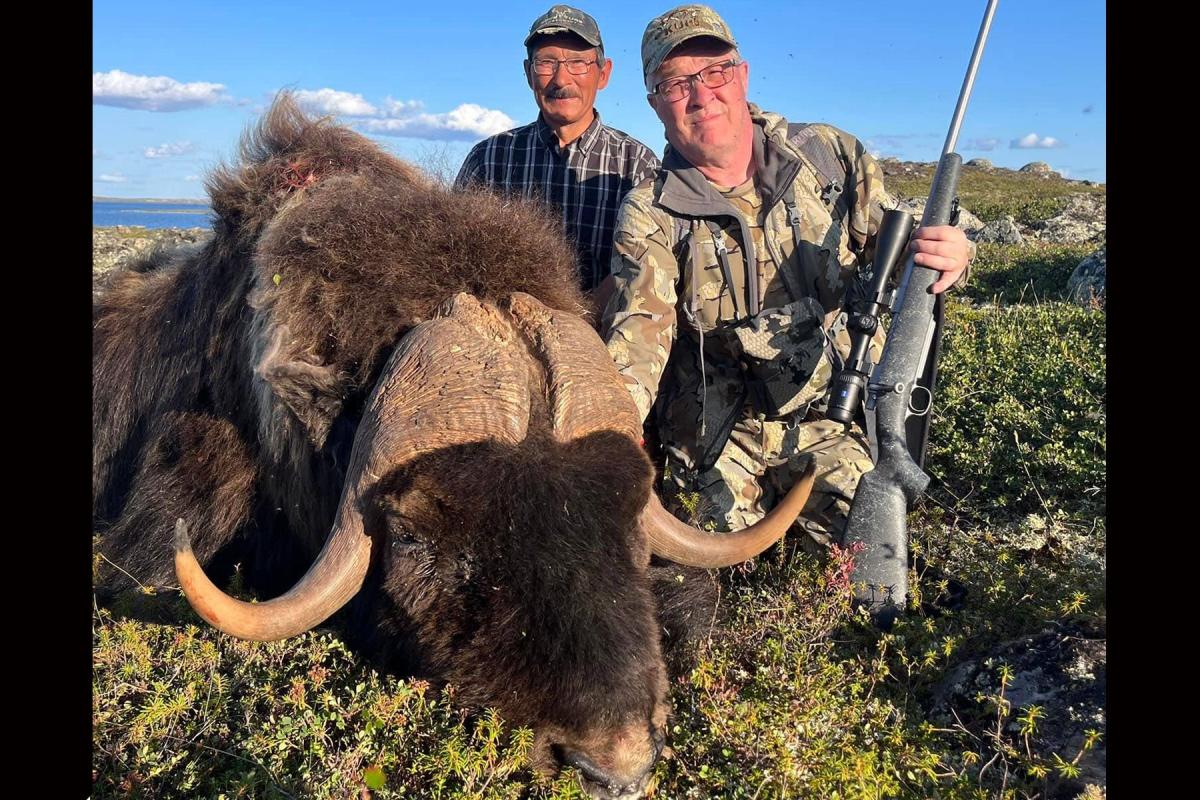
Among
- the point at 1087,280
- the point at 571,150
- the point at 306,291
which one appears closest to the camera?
the point at 306,291

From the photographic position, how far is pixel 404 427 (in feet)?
8.68

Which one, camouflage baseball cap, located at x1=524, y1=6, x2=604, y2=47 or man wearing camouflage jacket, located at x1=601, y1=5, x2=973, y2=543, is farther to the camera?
camouflage baseball cap, located at x1=524, y1=6, x2=604, y2=47

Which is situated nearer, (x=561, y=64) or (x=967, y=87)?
(x=967, y=87)

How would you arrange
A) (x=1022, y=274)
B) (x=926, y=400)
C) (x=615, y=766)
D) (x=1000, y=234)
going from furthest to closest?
1. (x=1000, y=234)
2. (x=1022, y=274)
3. (x=926, y=400)
4. (x=615, y=766)

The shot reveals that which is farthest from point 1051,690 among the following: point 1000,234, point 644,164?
point 1000,234

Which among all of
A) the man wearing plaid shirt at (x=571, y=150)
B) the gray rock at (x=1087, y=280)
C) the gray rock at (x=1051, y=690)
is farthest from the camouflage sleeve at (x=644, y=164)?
the gray rock at (x=1087, y=280)

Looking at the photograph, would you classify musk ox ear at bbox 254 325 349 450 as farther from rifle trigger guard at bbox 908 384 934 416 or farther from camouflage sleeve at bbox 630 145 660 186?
camouflage sleeve at bbox 630 145 660 186

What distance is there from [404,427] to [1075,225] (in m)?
21.9

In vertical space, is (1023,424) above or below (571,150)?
below

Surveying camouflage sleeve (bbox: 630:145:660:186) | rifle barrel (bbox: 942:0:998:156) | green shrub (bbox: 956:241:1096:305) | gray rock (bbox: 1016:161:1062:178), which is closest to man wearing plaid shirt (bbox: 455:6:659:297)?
camouflage sleeve (bbox: 630:145:660:186)

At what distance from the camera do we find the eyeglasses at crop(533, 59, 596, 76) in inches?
234

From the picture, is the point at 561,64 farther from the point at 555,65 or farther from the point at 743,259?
the point at 743,259

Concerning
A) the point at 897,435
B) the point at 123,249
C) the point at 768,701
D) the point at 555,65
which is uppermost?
the point at 555,65

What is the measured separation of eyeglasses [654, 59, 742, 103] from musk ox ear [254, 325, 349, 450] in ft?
8.64
